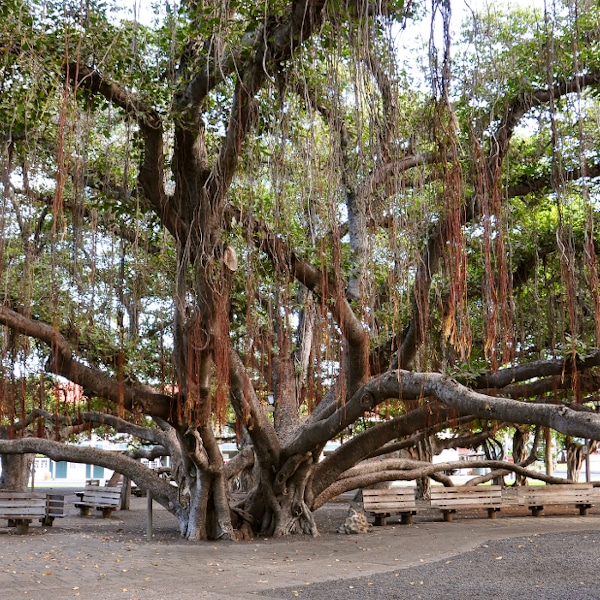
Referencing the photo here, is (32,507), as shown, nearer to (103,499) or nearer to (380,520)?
(103,499)

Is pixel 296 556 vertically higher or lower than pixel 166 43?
lower

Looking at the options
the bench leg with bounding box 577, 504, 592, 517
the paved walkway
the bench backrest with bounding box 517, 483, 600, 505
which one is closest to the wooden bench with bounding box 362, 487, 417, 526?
the paved walkway

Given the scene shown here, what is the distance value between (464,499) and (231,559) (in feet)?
17.0

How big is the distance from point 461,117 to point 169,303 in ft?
15.4

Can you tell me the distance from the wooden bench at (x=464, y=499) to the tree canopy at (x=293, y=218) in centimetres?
47

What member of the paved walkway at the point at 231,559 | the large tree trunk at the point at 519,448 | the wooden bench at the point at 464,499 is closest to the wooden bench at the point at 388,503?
the paved walkway at the point at 231,559

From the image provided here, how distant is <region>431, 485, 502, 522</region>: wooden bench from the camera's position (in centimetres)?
1131

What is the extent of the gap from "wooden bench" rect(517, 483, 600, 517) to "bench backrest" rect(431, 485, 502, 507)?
0.44 m

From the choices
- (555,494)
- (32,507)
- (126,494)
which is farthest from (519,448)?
(32,507)

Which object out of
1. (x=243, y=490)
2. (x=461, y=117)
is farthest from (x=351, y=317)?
(x=243, y=490)

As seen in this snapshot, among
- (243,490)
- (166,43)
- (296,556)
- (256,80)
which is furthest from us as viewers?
(243,490)

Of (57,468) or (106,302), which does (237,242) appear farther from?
(57,468)

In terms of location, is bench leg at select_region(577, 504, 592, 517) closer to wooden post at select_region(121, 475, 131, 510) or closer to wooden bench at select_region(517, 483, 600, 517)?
wooden bench at select_region(517, 483, 600, 517)

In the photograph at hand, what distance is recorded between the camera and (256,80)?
522 centimetres
